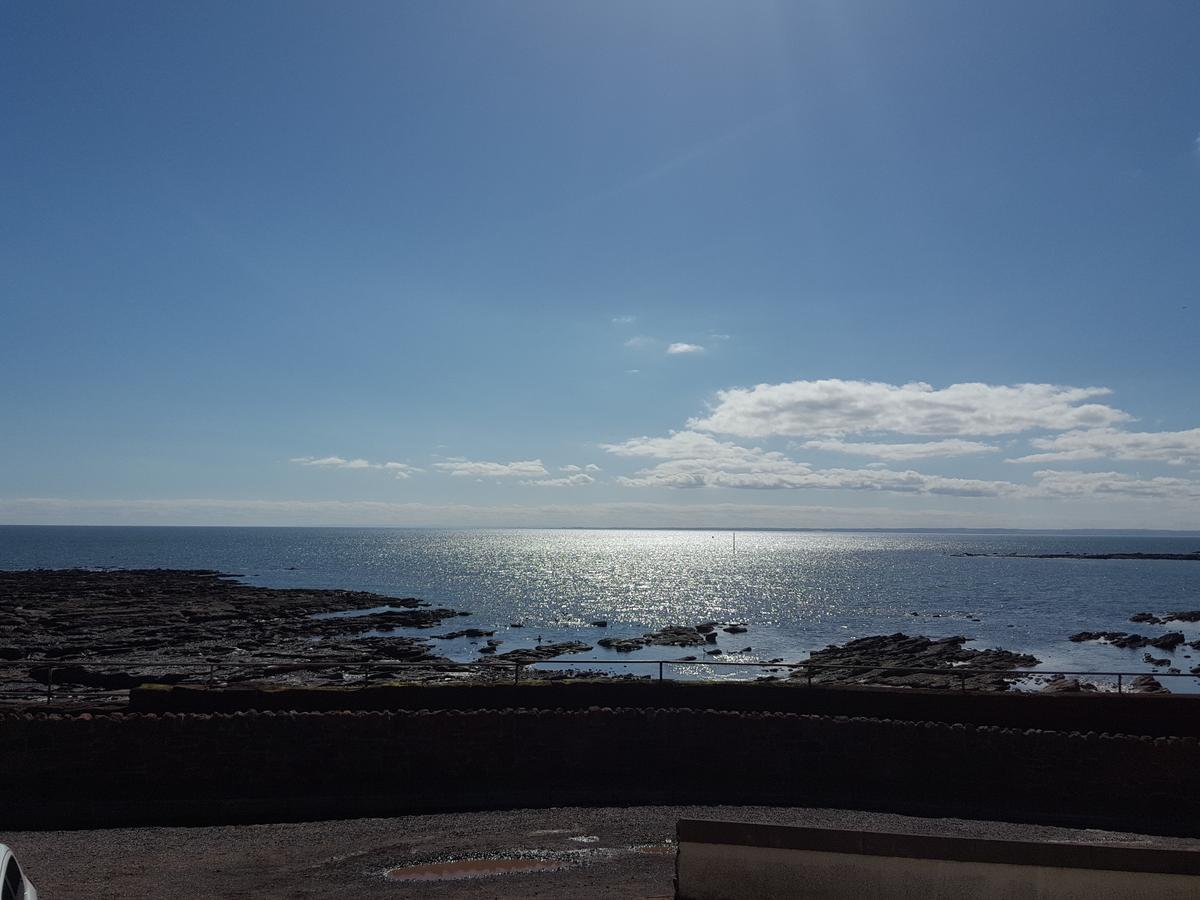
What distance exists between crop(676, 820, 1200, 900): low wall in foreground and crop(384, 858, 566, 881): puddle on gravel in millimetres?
4437

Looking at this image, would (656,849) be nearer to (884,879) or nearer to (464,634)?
(884,879)

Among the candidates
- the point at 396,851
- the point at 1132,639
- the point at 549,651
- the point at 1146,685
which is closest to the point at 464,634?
the point at 549,651

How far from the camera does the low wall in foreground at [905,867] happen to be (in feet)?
25.0

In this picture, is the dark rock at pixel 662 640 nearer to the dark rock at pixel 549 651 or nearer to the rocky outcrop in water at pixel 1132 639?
the dark rock at pixel 549 651

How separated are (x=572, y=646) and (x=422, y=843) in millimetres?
44206

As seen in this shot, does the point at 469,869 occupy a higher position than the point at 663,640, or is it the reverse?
the point at 469,869

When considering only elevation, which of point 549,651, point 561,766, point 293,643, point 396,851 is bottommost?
point 549,651

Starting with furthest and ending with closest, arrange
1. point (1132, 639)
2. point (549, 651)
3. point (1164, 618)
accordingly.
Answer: point (1164, 618) < point (1132, 639) < point (549, 651)

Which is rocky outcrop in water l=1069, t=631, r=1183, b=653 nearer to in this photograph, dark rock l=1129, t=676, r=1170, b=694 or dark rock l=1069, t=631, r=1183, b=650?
dark rock l=1069, t=631, r=1183, b=650

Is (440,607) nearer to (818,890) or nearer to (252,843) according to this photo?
(252,843)

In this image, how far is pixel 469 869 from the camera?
39.8ft

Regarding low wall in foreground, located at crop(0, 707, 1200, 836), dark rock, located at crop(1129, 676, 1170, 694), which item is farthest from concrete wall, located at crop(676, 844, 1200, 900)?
dark rock, located at crop(1129, 676, 1170, 694)

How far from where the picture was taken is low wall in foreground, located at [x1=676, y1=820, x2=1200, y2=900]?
761cm

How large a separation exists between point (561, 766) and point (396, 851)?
175 inches
